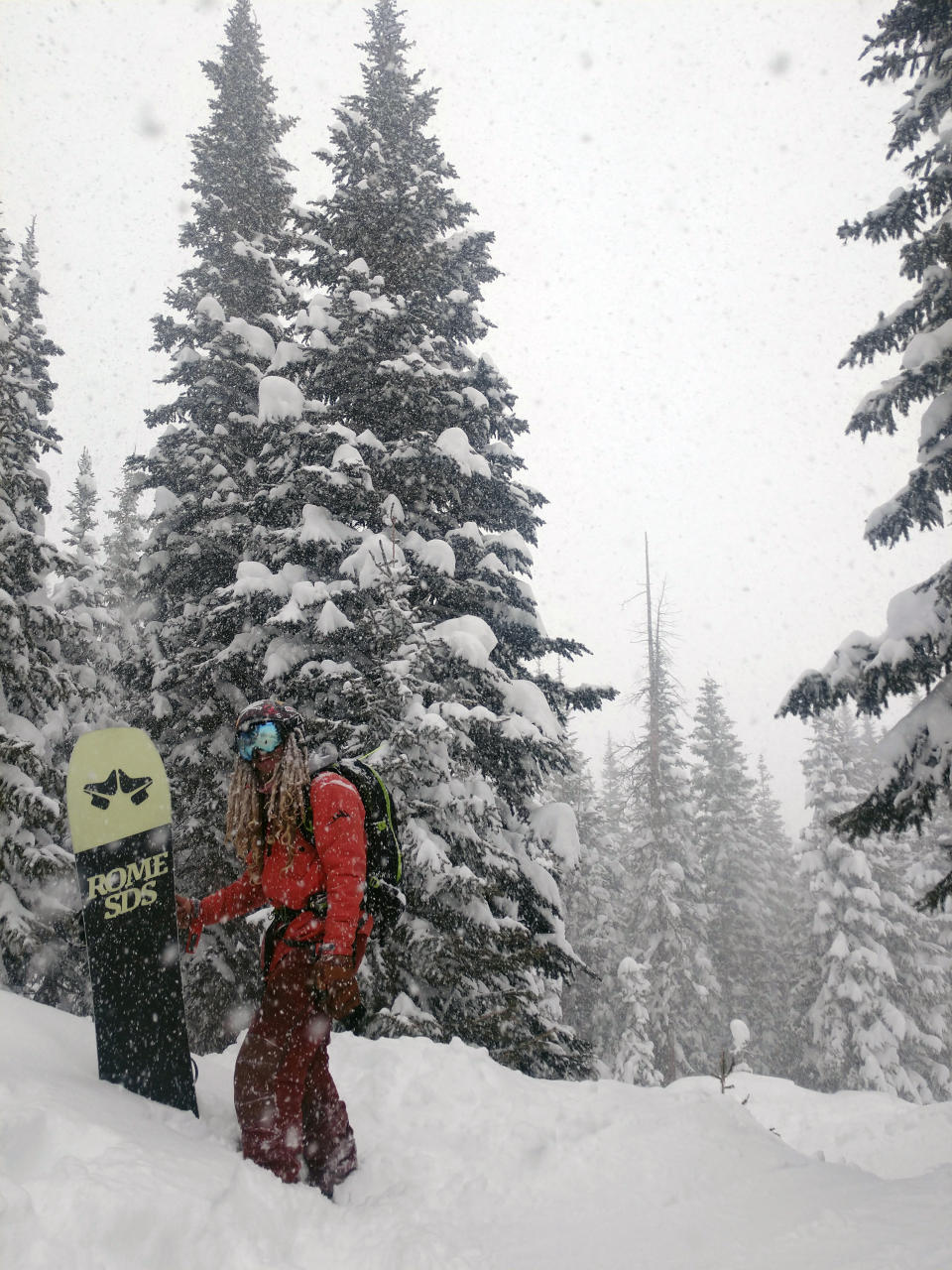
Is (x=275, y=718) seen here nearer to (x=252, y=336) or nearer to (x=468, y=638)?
(x=468, y=638)

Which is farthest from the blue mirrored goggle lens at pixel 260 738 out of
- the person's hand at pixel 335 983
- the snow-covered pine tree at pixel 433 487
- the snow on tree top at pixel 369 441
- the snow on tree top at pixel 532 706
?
the snow on tree top at pixel 369 441

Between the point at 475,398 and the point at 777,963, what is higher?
the point at 475,398

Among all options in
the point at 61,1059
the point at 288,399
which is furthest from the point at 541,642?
the point at 61,1059

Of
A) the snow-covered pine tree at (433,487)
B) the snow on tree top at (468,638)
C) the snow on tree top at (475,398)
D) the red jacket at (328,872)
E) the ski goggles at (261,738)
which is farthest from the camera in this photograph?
the snow on tree top at (475,398)

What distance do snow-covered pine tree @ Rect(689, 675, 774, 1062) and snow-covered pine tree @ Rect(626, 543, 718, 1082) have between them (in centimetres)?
166

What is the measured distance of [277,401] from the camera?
1052cm

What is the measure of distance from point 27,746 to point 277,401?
6.12 m

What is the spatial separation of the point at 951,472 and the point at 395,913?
7207 millimetres

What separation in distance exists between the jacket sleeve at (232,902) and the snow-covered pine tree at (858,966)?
2160cm

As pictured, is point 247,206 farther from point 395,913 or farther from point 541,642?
point 395,913

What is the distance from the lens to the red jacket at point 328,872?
3.59 metres

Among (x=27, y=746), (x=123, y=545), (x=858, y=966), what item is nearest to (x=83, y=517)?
(x=123, y=545)

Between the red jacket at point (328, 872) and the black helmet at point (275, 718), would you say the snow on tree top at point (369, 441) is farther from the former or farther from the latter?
the red jacket at point (328, 872)

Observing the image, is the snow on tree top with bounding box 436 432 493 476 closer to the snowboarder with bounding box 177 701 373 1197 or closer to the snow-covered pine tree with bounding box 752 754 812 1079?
the snowboarder with bounding box 177 701 373 1197
